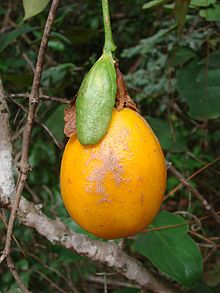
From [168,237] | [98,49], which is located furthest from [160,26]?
[168,237]

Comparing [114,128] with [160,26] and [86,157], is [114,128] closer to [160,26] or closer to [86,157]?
[86,157]

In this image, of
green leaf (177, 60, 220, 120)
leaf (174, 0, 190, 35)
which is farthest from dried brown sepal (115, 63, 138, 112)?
green leaf (177, 60, 220, 120)

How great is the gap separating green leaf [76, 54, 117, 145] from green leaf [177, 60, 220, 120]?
0.69 meters

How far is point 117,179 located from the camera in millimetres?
708

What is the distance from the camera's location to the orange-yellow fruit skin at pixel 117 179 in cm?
71

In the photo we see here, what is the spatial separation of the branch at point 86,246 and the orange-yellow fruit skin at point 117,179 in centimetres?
25

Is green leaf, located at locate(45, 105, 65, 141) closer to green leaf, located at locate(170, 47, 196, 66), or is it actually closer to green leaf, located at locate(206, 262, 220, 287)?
green leaf, located at locate(170, 47, 196, 66)

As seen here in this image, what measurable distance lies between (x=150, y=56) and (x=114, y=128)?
1.37 m

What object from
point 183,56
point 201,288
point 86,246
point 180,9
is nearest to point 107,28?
point 180,9

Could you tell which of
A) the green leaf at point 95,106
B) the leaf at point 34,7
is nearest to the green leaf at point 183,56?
the leaf at point 34,7

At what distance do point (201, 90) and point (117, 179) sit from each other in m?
0.78

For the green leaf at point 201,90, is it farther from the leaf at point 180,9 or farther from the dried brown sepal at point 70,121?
the dried brown sepal at point 70,121

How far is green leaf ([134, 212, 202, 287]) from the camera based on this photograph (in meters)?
1.13

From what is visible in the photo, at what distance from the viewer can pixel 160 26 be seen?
83.0 inches
